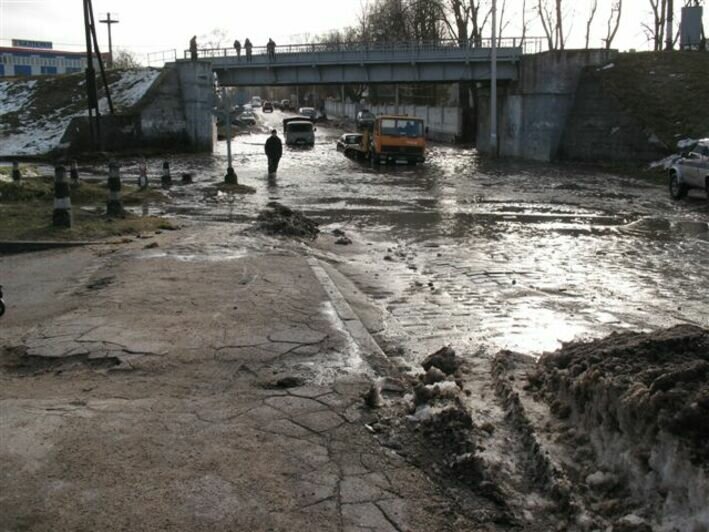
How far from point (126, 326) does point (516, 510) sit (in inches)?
171

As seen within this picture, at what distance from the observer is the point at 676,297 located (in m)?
9.99

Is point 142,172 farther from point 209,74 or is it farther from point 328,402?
point 209,74

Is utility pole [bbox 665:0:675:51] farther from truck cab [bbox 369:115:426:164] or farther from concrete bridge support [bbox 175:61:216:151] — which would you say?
concrete bridge support [bbox 175:61:216:151]

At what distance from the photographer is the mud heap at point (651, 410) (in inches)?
134

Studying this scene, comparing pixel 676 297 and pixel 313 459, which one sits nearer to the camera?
pixel 313 459

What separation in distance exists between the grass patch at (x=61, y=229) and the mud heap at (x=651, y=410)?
954 cm

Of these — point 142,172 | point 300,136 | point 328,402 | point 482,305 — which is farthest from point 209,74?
point 328,402

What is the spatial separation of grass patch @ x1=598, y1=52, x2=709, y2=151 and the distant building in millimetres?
98009

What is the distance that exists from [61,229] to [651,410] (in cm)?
1121

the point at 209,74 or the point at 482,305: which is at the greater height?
the point at 209,74

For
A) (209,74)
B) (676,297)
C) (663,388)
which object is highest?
(209,74)

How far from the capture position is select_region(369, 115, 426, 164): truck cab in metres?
37.5

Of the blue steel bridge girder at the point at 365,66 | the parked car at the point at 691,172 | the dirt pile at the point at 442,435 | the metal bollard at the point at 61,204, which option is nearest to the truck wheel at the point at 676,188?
the parked car at the point at 691,172

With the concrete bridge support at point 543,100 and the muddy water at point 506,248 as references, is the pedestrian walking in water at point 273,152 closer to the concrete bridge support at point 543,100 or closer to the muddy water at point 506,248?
the muddy water at point 506,248
